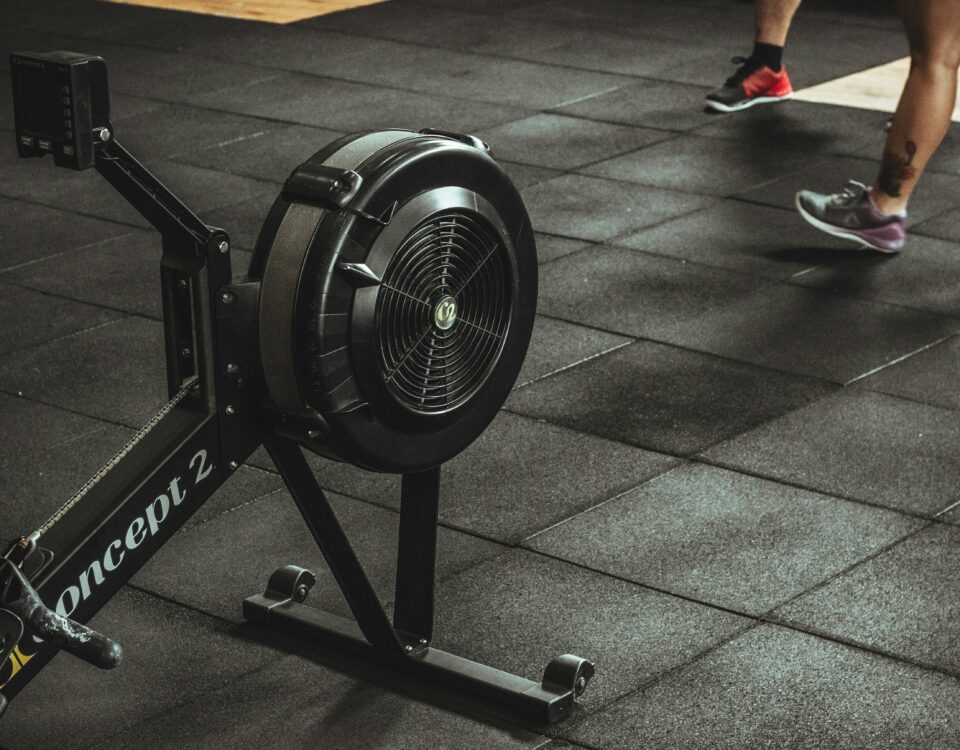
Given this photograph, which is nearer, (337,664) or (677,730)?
(677,730)

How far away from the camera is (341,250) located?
1934 mm

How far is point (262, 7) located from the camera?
7.28 m

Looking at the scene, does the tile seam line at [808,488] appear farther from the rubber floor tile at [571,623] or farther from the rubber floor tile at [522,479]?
the rubber floor tile at [571,623]

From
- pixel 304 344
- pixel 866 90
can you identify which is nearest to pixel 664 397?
pixel 304 344

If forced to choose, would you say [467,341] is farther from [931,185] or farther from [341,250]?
[931,185]

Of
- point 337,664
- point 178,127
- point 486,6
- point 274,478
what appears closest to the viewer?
point 337,664

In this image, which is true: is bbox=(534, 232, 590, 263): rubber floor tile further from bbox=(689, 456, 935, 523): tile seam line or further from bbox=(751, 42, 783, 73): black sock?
bbox=(751, 42, 783, 73): black sock

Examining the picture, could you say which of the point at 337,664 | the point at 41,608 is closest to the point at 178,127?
the point at 337,664

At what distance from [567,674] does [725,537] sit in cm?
62

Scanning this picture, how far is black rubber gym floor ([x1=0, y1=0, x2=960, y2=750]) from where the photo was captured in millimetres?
2258

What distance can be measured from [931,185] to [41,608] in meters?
3.60

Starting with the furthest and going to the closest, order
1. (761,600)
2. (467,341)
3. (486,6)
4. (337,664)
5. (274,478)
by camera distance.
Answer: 1. (486,6)
2. (274,478)
3. (761,600)
4. (337,664)
5. (467,341)

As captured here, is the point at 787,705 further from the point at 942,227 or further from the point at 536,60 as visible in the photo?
the point at 536,60

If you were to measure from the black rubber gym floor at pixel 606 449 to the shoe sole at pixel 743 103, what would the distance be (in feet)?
0.19
